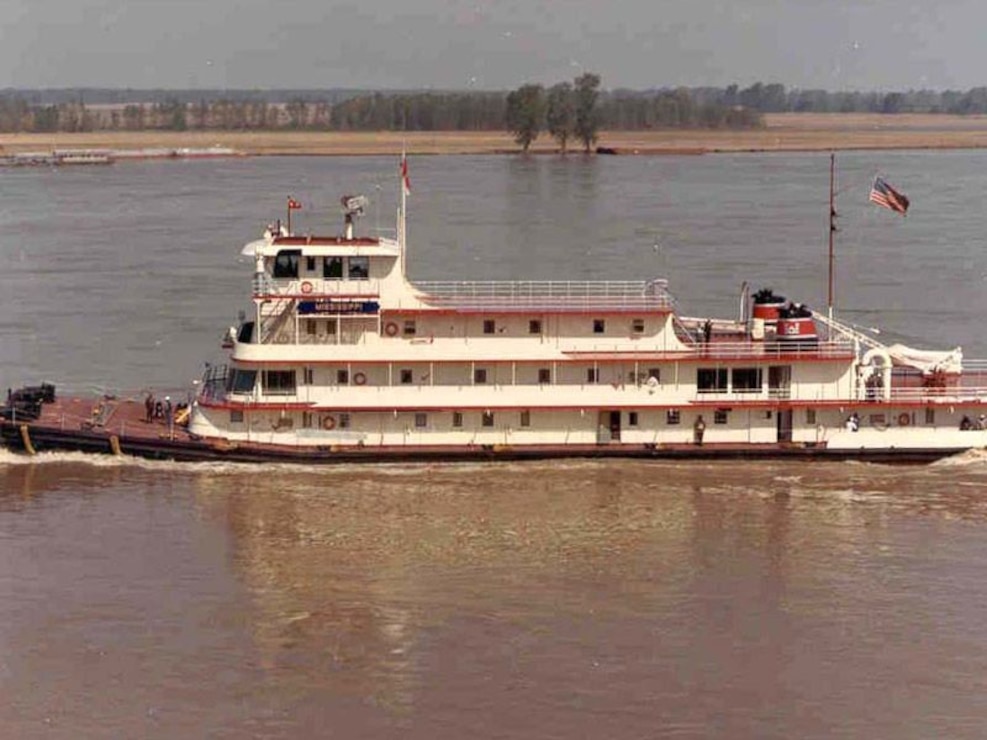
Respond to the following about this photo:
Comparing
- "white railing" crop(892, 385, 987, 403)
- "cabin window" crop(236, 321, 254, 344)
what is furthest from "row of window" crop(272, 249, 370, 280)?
"white railing" crop(892, 385, 987, 403)

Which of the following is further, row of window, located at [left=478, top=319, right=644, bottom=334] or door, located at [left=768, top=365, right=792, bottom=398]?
door, located at [left=768, top=365, right=792, bottom=398]

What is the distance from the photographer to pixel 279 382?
3497 centimetres

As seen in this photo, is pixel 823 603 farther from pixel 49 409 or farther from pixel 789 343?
pixel 49 409

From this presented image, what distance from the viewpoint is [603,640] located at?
25.1m

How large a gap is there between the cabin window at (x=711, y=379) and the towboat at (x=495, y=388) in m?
0.03

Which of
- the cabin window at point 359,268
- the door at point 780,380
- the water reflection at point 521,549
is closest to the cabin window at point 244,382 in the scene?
the water reflection at point 521,549

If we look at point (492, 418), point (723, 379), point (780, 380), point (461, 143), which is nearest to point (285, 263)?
point (492, 418)

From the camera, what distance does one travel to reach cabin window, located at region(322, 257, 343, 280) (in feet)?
115

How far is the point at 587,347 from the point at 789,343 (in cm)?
413

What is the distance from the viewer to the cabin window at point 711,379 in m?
35.7

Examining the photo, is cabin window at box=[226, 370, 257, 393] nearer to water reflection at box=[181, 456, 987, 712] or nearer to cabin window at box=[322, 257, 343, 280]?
water reflection at box=[181, 456, 987, 712]

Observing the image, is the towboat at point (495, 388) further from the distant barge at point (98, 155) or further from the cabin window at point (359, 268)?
the distant barge at point (98, 155)

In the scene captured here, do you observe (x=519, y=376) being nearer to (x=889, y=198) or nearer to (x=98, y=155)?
(x=889, y=198)

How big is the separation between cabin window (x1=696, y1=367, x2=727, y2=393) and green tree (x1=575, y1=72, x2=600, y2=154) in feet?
392
